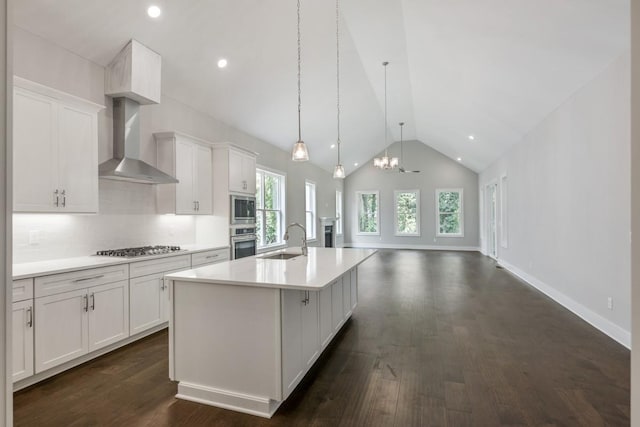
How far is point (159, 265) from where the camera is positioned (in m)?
3.61

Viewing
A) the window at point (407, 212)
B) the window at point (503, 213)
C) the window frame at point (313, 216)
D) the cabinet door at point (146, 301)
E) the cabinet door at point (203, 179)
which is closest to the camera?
the cabinet door at point (146, 301)

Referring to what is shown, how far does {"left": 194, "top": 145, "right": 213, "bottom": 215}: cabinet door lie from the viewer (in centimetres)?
463

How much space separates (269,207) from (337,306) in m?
4.26

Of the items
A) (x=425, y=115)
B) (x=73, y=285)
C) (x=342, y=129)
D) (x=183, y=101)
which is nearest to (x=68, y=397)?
(x=73, y=285)

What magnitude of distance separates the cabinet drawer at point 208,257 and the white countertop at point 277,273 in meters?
1.31

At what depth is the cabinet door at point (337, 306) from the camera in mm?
3268

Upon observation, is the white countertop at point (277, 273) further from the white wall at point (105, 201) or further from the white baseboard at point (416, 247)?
the white baseboard at point (416, 247)

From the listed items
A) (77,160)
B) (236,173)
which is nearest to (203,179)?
(236,173)

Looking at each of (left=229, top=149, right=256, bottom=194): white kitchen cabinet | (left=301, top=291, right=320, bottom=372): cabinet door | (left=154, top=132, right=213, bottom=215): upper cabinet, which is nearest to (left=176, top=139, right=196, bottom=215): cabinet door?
(left=154, top=132, right=213, bottom=215): upper cabinet

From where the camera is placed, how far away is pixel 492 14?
3.35 meters

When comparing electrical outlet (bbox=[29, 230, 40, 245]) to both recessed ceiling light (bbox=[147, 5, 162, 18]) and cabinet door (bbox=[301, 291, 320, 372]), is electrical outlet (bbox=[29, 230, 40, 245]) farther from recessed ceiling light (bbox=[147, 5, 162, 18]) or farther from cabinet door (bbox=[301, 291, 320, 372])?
cabinet door (bbox=[301, 291, 320, 372])

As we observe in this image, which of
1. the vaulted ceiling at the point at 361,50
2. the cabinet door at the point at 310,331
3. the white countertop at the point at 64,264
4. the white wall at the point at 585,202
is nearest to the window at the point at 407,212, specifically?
the vaulted ceiling at the point at 361,50

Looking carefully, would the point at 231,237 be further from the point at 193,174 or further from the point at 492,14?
the point at 492,14

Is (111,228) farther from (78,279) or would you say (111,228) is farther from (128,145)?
(78,279)
